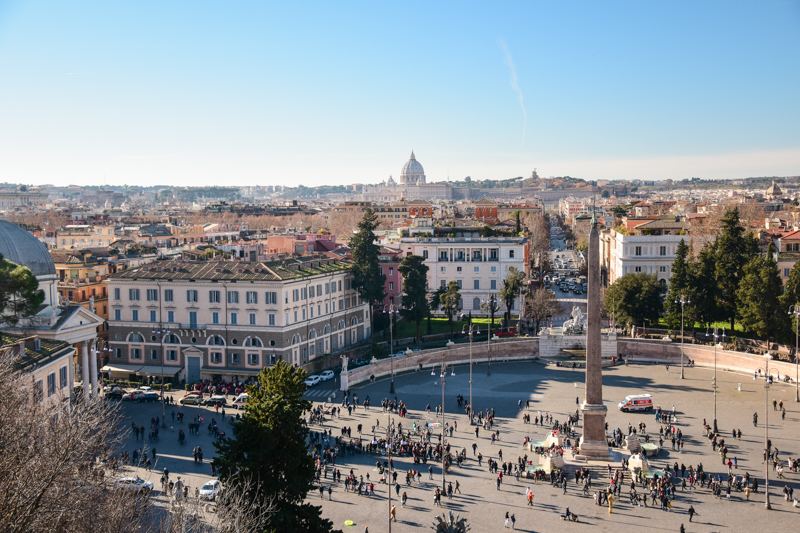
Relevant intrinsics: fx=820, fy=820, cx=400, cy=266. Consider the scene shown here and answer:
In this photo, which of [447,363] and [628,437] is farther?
[447,363]

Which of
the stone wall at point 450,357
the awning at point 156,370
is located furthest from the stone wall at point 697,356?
the awning at point 156,370

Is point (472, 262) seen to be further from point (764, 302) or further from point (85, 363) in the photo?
point (85, 363)

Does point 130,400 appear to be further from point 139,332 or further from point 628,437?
point 628,437

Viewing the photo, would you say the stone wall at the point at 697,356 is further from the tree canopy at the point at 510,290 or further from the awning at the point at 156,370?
the awning at the point at 156,370

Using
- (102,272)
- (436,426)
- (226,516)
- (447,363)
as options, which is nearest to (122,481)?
(226,516)

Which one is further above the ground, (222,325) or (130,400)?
(222,325)

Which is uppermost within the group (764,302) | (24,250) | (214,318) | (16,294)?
(24,250)

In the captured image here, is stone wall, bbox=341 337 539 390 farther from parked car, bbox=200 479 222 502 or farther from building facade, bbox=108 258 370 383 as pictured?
parked car, bbox=200 479 222 502

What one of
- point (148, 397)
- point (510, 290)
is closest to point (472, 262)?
point (510, 290)
